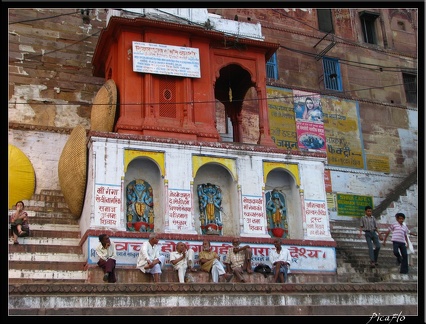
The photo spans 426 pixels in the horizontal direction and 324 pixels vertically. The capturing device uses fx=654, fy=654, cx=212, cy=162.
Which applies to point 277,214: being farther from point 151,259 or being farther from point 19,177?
point 19,177

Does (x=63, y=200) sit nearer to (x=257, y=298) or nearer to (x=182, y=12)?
(x=182, y=12)

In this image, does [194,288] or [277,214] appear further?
[277,214]

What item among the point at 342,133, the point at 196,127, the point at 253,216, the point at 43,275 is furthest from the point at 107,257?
the point at 342,133

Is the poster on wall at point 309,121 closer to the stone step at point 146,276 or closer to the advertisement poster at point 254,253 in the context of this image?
the advertisement poster at point 254,253

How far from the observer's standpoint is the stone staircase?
9969 mm

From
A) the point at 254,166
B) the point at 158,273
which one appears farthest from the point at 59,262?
the point at 254,166

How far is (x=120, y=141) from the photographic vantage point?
47.9 ft

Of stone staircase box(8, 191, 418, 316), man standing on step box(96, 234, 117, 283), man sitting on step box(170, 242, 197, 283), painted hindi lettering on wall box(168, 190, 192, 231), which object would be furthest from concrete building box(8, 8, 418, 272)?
man standing on step box(96, 234, 117, 283)

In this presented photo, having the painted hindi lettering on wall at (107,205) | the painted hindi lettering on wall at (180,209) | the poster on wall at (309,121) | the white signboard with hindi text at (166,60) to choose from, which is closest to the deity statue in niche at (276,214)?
the painted hindi lettering on wall at (180,209)

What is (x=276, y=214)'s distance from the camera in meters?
15.8

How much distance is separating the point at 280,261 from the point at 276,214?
2375 mm

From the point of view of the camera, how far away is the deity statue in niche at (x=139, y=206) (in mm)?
14367

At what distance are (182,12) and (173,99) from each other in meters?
2.55

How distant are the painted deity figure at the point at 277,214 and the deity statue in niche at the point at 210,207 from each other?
1.28 meters
